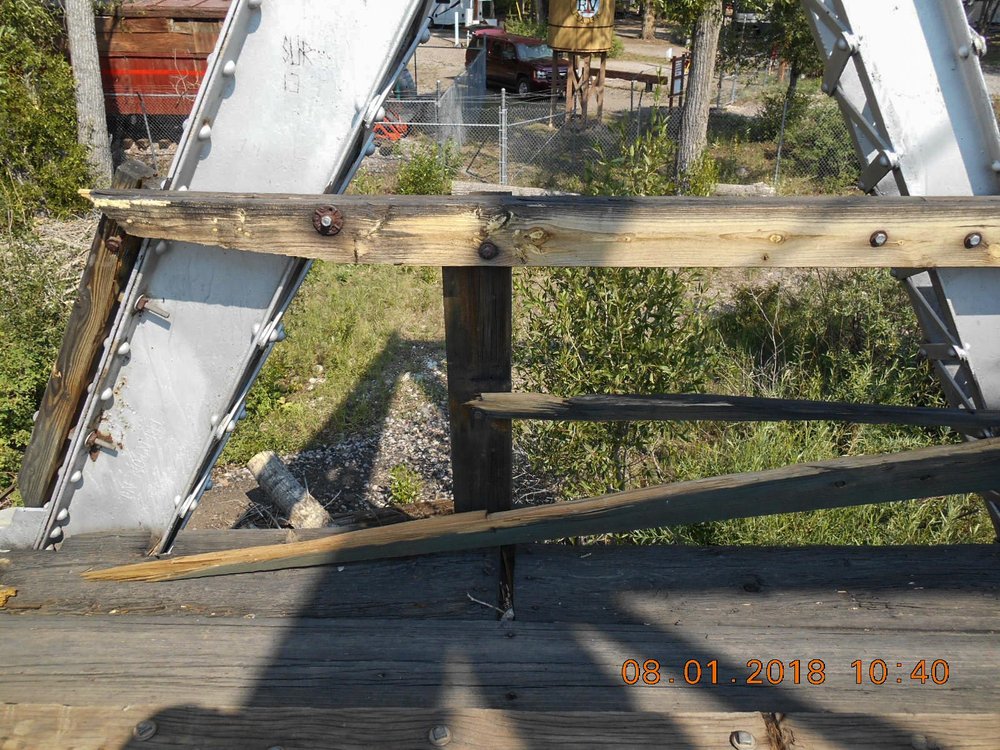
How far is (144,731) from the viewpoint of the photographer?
1473 mm

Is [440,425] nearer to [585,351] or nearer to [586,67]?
[585,351]

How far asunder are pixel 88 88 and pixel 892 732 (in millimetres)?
14002

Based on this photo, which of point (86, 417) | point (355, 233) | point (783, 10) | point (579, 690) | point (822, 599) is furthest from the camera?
point (783, 10)

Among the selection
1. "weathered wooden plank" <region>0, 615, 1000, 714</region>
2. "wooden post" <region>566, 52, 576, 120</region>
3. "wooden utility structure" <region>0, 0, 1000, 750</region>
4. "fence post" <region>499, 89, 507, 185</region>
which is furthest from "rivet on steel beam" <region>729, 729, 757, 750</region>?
"wooden post" <region>566, 52, 576, 120</region>

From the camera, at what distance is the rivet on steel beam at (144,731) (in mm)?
1464

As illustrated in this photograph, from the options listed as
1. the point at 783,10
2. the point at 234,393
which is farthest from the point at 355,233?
the point at 783,10

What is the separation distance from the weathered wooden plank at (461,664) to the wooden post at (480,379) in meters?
0.24

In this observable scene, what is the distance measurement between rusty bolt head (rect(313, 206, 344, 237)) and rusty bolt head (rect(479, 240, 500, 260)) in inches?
11.7

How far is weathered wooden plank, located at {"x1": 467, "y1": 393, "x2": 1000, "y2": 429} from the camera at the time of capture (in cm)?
187

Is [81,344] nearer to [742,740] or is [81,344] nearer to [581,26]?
[742,740]

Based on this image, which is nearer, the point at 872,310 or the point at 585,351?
the point at 585,351

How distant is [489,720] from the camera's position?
1471mm

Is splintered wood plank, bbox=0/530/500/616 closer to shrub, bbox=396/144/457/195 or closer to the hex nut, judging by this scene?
the hex nut

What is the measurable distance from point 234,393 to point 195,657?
0.64m
